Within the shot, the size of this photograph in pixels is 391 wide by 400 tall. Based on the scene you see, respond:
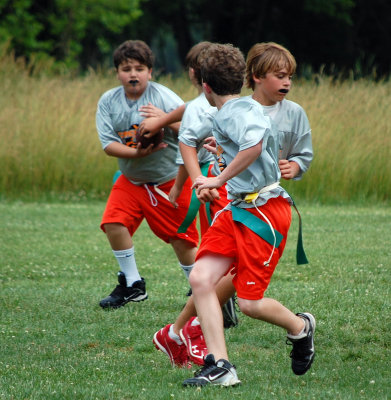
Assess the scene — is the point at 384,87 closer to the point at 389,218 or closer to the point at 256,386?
the point at 389,218

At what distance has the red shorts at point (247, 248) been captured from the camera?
419 cm

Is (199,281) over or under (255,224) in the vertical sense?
under

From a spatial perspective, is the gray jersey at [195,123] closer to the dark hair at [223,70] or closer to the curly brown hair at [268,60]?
the curly brown hair at [268,60]

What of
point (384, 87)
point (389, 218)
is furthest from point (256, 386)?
point (384, 87)

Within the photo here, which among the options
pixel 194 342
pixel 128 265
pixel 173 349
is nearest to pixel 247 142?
pixel 194 342

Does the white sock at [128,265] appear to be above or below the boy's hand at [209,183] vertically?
below

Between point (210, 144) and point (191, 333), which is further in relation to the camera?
point (210, 144)

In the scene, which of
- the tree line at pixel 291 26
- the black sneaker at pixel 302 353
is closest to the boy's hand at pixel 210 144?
the black sneaker at pixel 302 353

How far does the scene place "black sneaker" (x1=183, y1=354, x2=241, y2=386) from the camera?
13.3 ft

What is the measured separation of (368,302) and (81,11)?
77.0 feet

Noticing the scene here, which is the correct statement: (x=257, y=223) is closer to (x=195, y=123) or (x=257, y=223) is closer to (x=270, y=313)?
(x=270, y=313)

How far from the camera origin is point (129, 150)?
20.0ft

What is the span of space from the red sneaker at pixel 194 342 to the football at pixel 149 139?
1.77 metres

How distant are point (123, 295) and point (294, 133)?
219 cm
